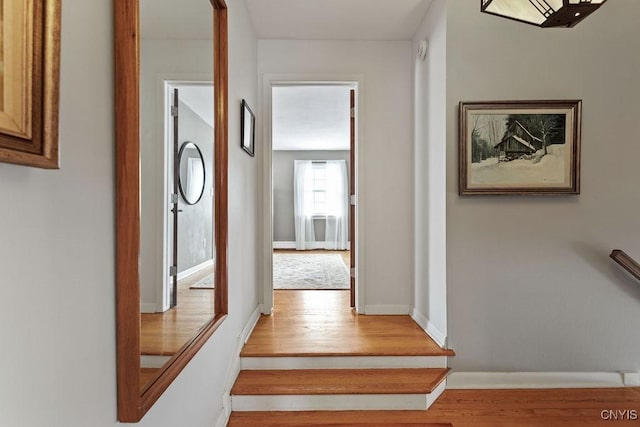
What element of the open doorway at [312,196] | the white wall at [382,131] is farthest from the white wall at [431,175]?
the open doorway at [312,196]

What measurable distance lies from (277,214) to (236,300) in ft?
19.5

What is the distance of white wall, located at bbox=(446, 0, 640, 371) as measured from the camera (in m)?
2.24

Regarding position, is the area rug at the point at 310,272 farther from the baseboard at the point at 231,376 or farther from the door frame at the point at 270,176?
the baseboard at the point at 231,376

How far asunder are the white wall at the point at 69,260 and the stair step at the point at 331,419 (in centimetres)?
129

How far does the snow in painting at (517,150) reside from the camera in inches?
87.1

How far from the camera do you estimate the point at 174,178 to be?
Answer: 1.19m

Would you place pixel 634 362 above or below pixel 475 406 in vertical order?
above

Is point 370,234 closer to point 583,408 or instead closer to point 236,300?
point 236,300

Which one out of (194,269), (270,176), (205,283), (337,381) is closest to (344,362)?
(337,381)

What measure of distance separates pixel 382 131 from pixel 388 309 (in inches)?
62.1

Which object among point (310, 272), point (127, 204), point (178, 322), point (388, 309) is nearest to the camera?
point (127, 204)

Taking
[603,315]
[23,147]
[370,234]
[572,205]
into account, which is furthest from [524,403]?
[23,147]

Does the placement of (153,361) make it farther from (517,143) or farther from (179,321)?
(517,143)

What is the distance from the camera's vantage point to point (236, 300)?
7.07 feet
